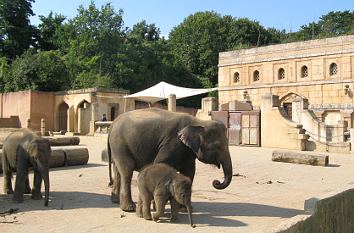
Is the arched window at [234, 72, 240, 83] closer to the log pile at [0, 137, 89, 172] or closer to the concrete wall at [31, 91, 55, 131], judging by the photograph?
the concrete wall at [31, 91, 55, 131]

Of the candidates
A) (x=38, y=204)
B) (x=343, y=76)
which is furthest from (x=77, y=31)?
(x=38, y=204)

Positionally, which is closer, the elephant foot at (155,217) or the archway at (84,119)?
the elephant foot at (155,217)

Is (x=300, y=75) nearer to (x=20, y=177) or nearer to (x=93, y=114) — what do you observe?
(x=93, y=114)

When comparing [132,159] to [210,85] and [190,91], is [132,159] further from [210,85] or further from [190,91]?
[210,85]

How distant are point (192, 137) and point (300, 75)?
3534cm

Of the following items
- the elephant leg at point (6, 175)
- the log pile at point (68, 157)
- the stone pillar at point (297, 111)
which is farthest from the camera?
the stone pillar at point (297, 111)

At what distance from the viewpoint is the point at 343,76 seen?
123ft

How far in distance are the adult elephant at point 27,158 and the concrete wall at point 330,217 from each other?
4.33m

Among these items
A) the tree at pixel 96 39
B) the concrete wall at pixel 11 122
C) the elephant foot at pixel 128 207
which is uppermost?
the tree at pixel 96 39

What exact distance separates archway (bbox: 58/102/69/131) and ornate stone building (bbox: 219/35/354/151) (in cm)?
1557

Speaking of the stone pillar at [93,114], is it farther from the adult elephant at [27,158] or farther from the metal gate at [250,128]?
the adult elephant at [27,158]

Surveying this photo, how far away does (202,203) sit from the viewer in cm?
843

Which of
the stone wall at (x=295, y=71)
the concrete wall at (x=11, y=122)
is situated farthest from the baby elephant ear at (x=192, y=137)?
the concrete wall at (x=11, y=122)

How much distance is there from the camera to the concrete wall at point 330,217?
5.27 m
